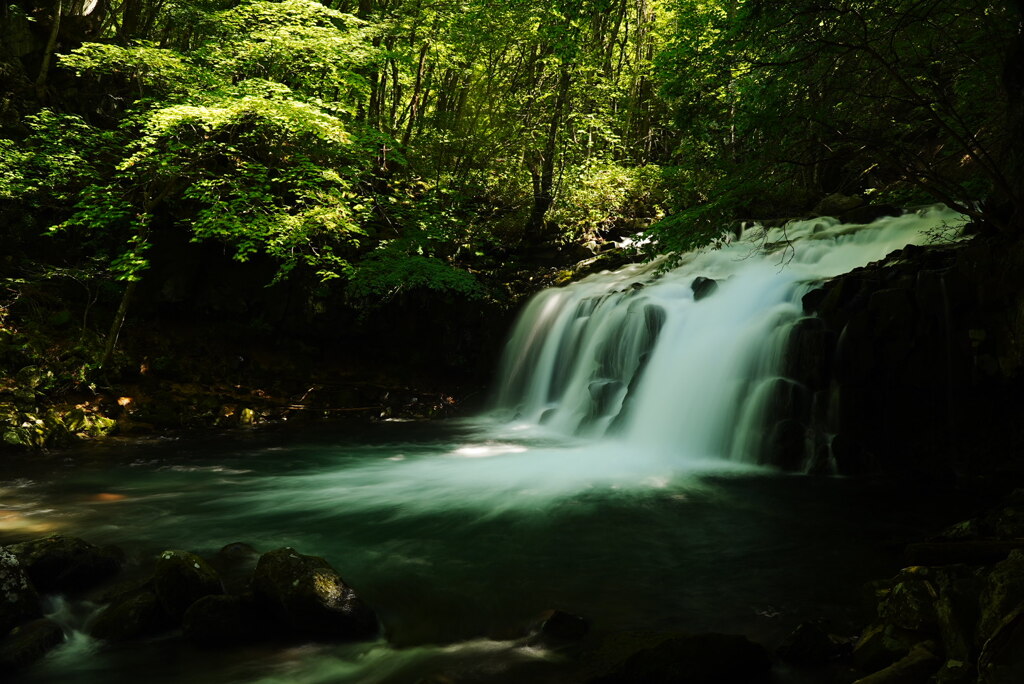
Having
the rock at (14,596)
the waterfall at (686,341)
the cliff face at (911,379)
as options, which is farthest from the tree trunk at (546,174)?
the rock at (14,596)

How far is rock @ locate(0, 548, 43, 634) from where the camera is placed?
3.93 metres

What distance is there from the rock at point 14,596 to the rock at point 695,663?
12.1 ft

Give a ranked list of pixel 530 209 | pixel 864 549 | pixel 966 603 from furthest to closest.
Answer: pixel 530 209
pixel 864 549
pixel 966 603

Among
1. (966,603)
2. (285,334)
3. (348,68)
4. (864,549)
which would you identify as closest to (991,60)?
(864,549)

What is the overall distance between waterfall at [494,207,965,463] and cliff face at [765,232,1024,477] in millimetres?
470

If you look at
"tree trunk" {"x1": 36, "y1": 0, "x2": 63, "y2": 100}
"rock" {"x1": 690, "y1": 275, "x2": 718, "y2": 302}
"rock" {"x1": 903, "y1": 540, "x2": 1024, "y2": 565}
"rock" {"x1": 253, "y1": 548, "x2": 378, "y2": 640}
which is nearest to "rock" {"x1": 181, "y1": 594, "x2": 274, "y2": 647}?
"rock" {"x1": 253, "y1": 548, "x2": 378, "y2": 640}

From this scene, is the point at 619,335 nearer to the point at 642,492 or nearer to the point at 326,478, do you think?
the point at 642,492

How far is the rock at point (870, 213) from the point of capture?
12453mm

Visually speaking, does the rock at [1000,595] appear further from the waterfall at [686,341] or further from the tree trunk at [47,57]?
the tree trunk at [47,57]

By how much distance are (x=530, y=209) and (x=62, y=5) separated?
36.4ft

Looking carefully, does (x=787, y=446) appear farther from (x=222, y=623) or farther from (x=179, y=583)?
(x=179, y=583)

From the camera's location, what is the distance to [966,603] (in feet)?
10.5

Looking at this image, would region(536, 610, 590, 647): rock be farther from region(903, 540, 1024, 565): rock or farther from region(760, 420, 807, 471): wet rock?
region(760, 420, 807, 471): wet rock

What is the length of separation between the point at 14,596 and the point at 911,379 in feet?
29.7
